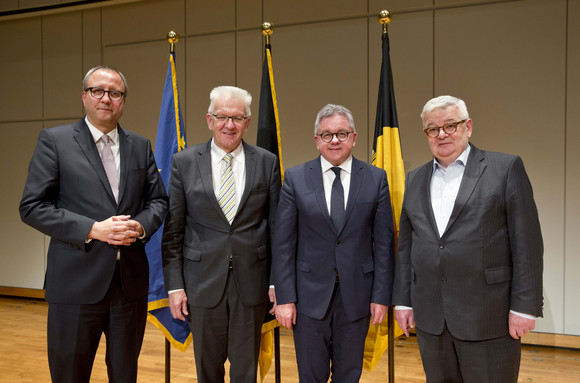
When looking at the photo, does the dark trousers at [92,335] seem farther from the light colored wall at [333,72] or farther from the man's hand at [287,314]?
the light colored wall at [333,72]

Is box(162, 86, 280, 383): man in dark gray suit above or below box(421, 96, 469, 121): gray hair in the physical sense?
below

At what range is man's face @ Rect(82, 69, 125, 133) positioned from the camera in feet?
6.14

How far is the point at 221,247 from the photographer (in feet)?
6.61

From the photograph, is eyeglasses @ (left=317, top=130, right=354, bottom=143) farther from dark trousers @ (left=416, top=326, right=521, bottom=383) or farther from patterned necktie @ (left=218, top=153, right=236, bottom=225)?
dark trousers @ (left=416, top=326, right=521, bottom=383)

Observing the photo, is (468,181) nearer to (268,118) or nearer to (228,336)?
(228,336)

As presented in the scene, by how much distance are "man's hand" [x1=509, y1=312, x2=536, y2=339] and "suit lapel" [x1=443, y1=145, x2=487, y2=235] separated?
40 cm

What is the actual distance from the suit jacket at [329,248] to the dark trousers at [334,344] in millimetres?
49

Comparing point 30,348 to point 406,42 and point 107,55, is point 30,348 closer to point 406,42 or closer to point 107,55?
point 107,55

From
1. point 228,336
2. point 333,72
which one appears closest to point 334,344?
point 228,336

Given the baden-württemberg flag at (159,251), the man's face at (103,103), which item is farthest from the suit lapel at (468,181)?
the baden-württemberg flag at (159,251)

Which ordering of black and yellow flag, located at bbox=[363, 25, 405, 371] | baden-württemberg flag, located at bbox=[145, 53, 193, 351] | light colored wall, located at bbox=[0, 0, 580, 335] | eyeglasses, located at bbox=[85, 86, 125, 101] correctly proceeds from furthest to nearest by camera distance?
light colored wall, located at bbox=[0, 0, 580, 335]
baden-württemberg flag, located at bbox=[145, 53, 193, 351]
black and yellow flag, located at bbox=[363, 25, 405, 371]
eyeglasses, located at bbox=[85, 86, 125, 101]

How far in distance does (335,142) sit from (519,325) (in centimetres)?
102

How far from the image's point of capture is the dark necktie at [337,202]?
6.48 ft

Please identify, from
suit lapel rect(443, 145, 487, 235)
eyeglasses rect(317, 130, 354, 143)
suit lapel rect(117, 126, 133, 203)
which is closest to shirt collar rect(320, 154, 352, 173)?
eyeglasses rect(317, 130, 354, 143)
